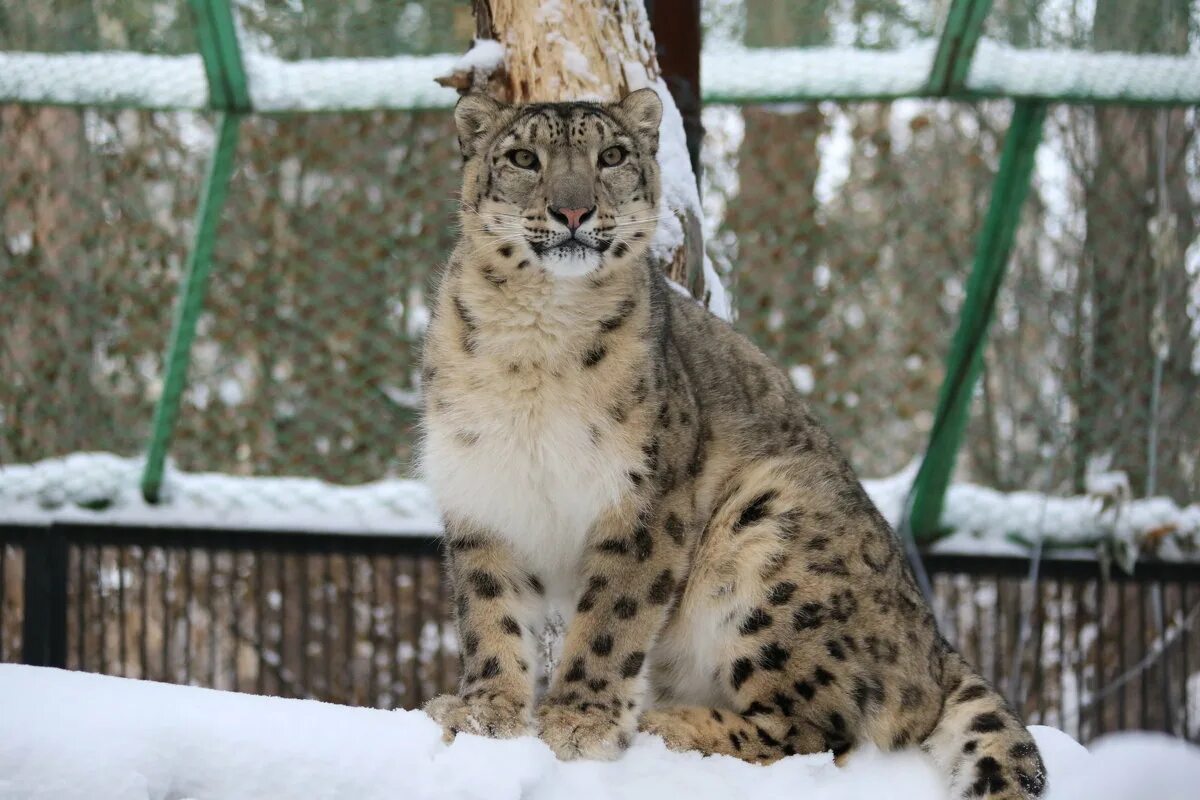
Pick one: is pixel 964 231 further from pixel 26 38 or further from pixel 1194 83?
pixel 26 38

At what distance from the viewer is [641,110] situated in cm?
349

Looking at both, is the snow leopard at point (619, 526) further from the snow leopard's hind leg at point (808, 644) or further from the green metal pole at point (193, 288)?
the green metal pole at point (193, 288)

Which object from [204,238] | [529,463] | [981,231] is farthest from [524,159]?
[981,231]

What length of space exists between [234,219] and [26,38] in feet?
3.52

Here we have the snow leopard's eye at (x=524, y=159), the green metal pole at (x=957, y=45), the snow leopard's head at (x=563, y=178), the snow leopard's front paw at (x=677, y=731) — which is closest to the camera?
the snow leopard's front paw at (x=677, y=731)

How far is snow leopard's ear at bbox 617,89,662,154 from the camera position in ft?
11.4

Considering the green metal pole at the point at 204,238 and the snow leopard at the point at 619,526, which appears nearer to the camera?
the snow leopard at the point at 619,526

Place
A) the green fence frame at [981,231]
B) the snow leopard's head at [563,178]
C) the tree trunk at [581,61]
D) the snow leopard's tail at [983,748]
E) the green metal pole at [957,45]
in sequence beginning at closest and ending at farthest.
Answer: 1. the snow leopard's tail at [983,748]
2. the snow leopard's head at [563,178]
3. the tree trunk at [581,61]
4. the green metal pole at [957,45]
5. the green fence frame at [981,231]

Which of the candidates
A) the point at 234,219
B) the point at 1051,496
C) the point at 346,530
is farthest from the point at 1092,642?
the point at 234,219

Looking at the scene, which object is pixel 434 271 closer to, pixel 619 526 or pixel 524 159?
pixel 524 159

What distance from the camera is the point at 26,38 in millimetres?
5156

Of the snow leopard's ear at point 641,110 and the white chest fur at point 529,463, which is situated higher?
the snow leopard's ear at point 641,110

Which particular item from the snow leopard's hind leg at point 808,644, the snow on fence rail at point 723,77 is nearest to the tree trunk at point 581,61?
the snow on fence rail at point 723,77

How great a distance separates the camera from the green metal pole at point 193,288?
203 inches
